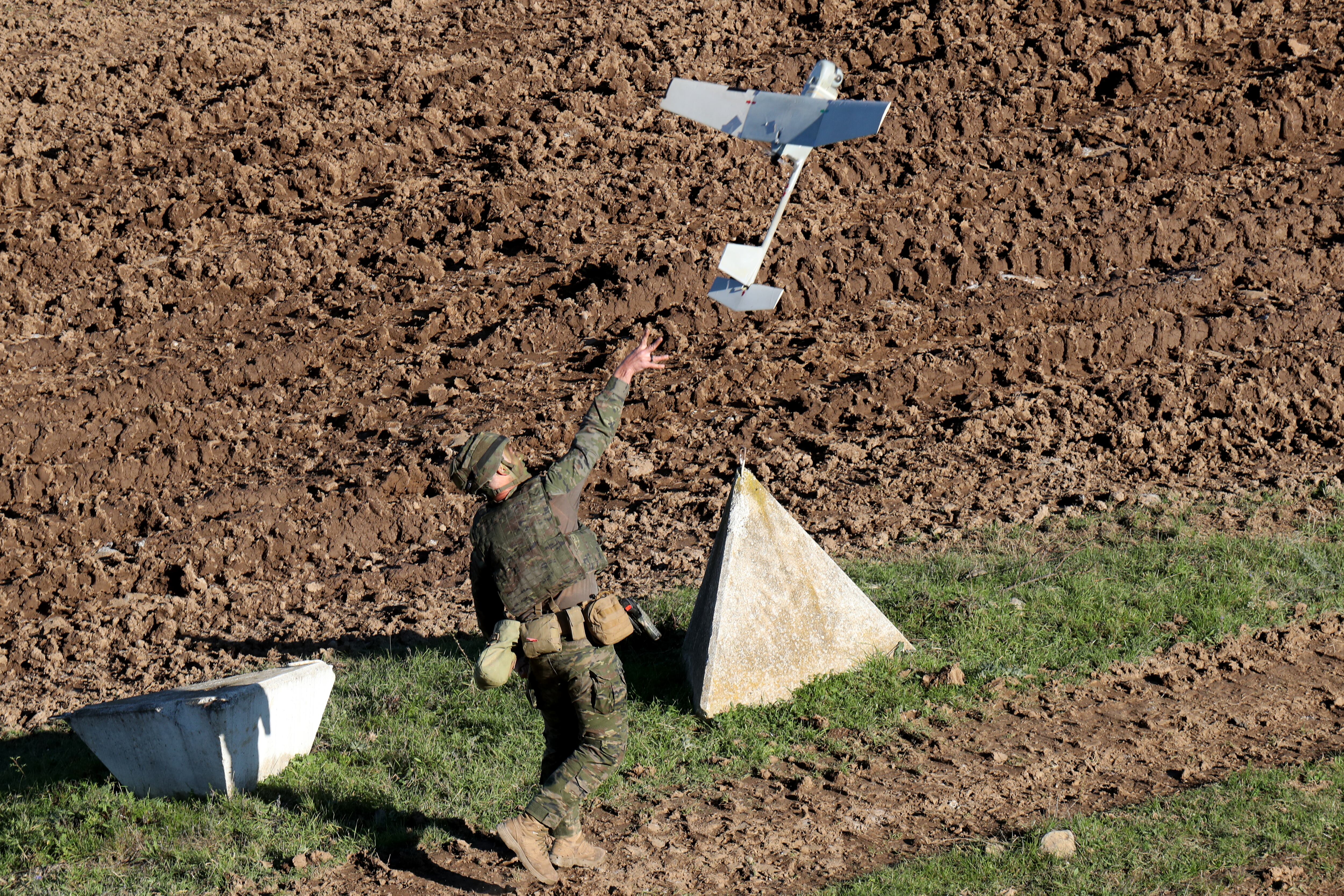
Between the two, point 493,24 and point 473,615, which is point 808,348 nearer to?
point 473,615

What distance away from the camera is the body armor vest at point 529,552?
194 inches

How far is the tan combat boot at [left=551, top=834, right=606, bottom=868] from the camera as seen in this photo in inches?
202

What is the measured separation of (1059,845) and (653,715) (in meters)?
→ 2.15

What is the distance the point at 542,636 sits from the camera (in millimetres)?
4898

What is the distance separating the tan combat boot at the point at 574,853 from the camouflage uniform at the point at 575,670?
27 mm

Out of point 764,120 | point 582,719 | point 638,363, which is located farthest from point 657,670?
point 764,120

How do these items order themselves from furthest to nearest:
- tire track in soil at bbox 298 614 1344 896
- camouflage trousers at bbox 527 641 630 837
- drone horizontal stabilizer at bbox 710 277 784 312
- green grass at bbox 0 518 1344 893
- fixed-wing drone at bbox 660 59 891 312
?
1. drone horizontal stabilizer at bbox 710 277 784 312
2. fixed-wing drone at bbox 660 59 891 312
3. green grass at bbox 0 518 1344 893
4. tire track in soil at bbox 298 614 1344 896
5. camouflage trousers at bbox 527 641 630 837

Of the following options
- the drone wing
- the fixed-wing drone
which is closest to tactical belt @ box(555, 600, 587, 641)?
the fixed-wing drone

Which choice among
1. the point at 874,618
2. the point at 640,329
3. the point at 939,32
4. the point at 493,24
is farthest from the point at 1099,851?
the point at 493,24

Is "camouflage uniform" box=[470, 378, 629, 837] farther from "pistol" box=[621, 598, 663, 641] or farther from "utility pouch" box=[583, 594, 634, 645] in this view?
"pistol" box=[621, 598, 663, 641]

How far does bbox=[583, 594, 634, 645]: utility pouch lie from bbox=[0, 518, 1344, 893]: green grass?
1.21m

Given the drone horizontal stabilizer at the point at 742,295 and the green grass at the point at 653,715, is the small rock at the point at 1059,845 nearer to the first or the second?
the green grass at the point at 653,715

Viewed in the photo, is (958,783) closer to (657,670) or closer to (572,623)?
(657,670)

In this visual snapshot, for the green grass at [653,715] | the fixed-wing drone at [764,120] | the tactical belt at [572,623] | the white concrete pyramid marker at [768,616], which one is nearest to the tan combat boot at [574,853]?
the green grass at [653,715]
